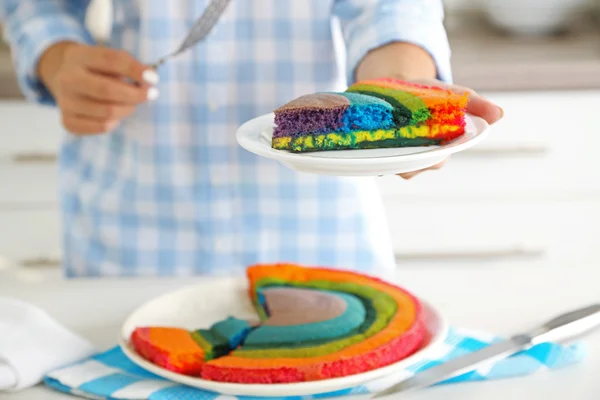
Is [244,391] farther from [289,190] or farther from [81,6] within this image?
[81,6]

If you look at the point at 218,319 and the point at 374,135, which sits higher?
the point at 374,135

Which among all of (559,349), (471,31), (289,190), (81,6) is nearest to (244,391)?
(559,349)

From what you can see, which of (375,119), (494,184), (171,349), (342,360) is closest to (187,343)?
(171,349)

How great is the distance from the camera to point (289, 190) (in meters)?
1.14

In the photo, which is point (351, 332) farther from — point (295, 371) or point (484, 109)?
point (484, 109)

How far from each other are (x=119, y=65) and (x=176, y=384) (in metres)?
0.42

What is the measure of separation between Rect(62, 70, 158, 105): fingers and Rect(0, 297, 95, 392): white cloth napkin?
0.27 meters

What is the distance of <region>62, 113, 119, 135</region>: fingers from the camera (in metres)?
1.03

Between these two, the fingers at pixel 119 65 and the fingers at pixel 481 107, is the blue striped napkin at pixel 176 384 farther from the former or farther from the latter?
the fingers at pixel 119 65

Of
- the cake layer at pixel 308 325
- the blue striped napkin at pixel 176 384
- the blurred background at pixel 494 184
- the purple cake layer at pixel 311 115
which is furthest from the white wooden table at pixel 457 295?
the blurred background at pixel 494 184

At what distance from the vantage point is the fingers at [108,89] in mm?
986

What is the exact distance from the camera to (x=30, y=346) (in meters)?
0.75

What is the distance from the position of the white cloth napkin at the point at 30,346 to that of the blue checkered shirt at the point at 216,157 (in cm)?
36

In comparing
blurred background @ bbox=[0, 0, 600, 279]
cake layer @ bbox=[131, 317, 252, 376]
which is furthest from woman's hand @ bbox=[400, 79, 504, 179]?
blurred background @ bbox=[0, 0, 600, 279]
